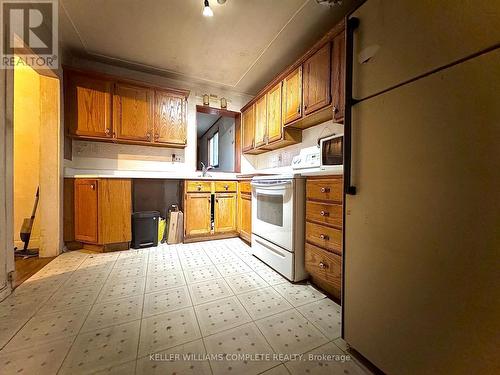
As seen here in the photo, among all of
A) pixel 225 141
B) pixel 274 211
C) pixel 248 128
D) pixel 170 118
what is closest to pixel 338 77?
pixel 274 211

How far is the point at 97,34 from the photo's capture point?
2270 mm

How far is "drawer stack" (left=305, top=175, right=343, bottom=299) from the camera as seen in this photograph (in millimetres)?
1410

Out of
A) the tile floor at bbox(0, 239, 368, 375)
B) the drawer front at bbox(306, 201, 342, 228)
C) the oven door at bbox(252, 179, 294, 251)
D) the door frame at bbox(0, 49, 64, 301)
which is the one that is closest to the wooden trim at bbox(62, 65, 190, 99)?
the door frame at bbox(0, 49, 64, 301)

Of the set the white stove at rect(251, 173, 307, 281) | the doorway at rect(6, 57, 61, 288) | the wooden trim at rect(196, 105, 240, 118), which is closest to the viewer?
the white stove at rect(251, 173, 307, 281)

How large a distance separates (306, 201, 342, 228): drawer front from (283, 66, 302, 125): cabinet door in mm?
1145

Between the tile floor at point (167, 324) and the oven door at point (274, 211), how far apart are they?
14.2 inches

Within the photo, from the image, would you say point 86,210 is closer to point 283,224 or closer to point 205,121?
point 283,224

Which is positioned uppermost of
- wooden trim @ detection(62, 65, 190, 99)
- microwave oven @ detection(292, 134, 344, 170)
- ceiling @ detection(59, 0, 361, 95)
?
ceiling @ detection(59, 0, 361, 95)

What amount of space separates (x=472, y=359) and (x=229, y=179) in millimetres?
2685

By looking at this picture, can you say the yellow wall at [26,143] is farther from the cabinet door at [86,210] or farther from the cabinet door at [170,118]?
the cabinet door at [170,118]

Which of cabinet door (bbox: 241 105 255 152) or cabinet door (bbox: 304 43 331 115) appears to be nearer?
cabinet door (bbox: 304 43 331 115)

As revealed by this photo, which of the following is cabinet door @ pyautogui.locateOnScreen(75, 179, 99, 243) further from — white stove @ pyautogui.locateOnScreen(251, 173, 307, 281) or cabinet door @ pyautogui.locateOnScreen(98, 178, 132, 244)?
white stove @ pyautogui.locateOnScreen(251, 173, 307, 281)

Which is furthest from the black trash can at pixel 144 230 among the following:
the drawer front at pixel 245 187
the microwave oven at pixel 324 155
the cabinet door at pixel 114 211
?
the microwave oven at pixel 324 155

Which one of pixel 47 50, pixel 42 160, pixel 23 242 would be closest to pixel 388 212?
pixel 42 160
